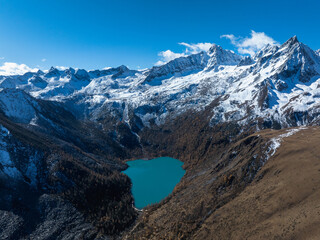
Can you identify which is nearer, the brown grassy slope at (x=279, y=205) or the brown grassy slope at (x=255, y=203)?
the brown grassy slope at (x=279, y=205)

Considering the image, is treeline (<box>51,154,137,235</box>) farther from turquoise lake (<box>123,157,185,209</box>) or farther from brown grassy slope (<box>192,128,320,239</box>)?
brown grassy slope (<box>192,128,320,239</box>)

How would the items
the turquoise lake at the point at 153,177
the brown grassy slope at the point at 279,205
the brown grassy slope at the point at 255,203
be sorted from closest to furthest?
the brown grassy slope at the point at 279,205, the brown grassy slope at the point at 255,203, the turquoise lake at the point at 153,177

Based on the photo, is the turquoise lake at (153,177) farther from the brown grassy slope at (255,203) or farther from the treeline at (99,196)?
the brown grassy slope at (255,203)

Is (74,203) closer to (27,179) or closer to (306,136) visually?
(27,179)

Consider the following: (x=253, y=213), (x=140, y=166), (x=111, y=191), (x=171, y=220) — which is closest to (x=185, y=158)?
(x=140, y=166)

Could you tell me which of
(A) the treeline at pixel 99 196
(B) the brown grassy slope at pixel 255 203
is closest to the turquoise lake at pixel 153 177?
(A) the treeline at pixel 99 196

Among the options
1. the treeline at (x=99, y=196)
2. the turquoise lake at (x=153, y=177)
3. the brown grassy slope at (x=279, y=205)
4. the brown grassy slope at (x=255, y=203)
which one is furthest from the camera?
the turquoise lake at (x=153, y=177)

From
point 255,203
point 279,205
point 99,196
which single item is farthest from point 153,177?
point 279,205
